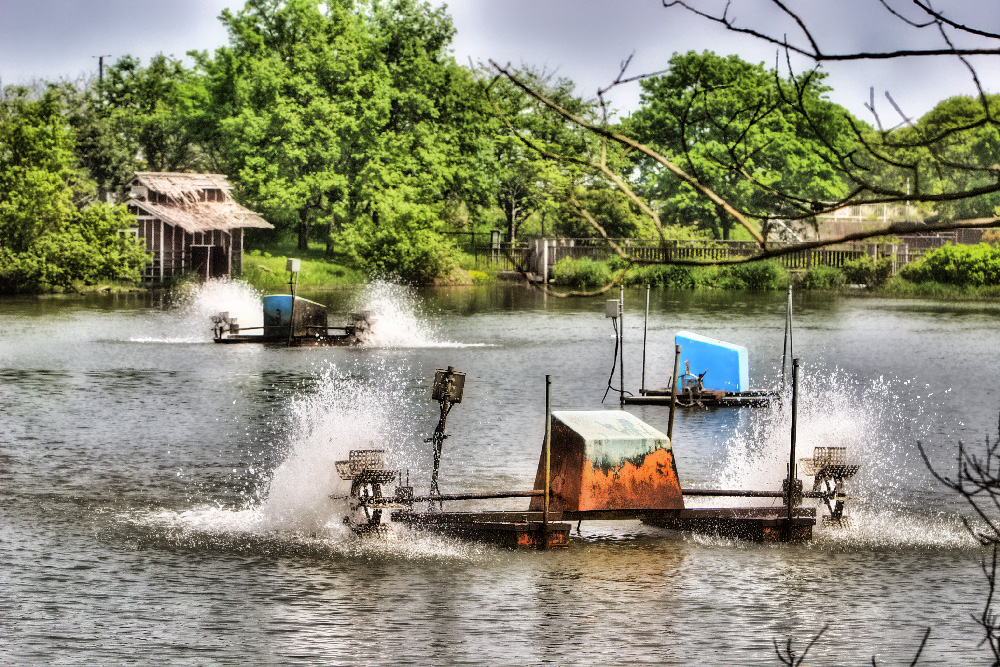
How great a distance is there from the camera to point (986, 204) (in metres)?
124

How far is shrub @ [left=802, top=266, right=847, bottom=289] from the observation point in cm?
10269

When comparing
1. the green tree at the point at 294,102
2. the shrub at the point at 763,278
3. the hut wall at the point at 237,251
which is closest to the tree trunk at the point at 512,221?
the green tree at the point at 294,102

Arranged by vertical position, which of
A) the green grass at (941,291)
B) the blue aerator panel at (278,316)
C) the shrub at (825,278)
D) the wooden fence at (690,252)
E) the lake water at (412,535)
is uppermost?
the wooden fence at (690,252)

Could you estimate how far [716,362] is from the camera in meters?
38.0

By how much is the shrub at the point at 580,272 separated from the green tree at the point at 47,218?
29273 mm

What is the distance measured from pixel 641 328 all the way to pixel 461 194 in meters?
44.3

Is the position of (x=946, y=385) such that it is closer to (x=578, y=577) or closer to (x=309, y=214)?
(x=578, y=577)

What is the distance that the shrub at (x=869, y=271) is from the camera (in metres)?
103

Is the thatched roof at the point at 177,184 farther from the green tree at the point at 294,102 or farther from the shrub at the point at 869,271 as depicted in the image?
the shrub at the point at 869,271

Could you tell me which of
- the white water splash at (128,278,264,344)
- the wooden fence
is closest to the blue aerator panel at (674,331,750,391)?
the white water splash at (128,278,264,344)

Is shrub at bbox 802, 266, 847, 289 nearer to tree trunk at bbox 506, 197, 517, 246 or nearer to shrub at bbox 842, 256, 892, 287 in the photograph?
shrub at bbox 842, 256, 892, 287

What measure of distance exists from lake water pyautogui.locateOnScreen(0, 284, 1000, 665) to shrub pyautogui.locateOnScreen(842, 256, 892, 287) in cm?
5571

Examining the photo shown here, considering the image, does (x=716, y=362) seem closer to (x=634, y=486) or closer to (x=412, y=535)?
(x=634, y=486)

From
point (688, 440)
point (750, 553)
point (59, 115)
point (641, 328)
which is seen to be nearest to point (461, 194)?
point (59, 115)
